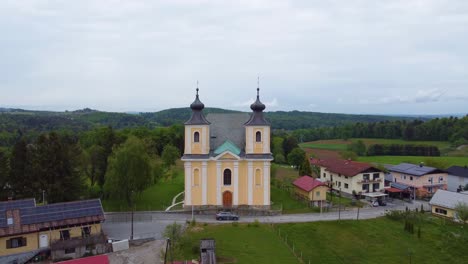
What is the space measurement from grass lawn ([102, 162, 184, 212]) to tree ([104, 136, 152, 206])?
10.1 feet

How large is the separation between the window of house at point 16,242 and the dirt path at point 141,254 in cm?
646

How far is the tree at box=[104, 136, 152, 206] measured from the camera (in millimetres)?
35344

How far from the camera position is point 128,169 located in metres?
35.4

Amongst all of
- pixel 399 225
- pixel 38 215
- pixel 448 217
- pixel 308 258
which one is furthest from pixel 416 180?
pixel 38 215

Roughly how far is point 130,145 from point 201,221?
9922mm

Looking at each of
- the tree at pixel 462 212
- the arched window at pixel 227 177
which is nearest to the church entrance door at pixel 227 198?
the arched window at pixel 227 177

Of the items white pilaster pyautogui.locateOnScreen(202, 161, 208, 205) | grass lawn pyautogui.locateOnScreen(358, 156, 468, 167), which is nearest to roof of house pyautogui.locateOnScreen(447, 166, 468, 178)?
grass lawn pyautogui.locateOnScreen(358, 156, 468, 167)

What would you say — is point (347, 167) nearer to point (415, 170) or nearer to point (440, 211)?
point (415, 170)

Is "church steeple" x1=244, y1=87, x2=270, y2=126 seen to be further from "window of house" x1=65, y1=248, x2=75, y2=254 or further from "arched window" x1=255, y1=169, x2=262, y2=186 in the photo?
"window of house" x1=65, y1=248, x2=75, y2=254

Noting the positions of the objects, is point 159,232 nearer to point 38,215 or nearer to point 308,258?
point 38,215

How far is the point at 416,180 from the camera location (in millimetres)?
47594

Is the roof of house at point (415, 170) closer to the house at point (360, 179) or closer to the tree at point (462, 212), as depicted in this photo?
the house at point (360, 179)

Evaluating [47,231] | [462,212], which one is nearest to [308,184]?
[462,212]

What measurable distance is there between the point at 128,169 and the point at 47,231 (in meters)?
9.28
